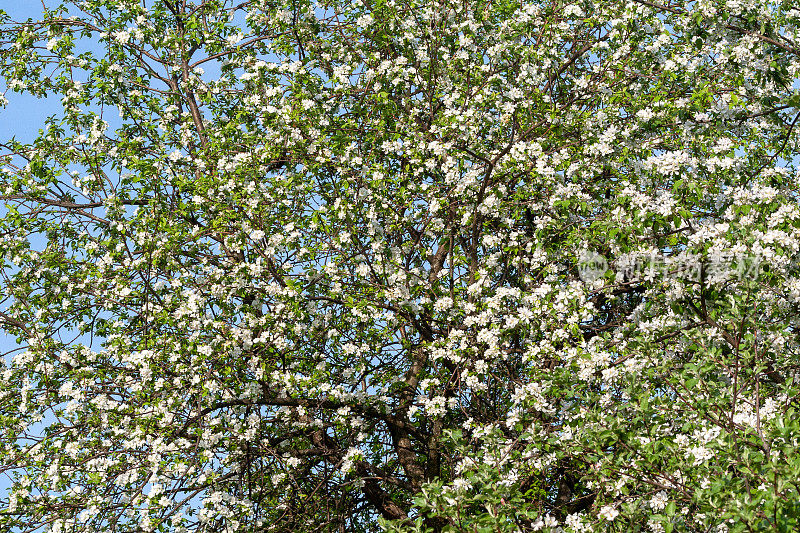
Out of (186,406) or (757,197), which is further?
(186,406)

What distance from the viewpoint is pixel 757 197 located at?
733 centimetres

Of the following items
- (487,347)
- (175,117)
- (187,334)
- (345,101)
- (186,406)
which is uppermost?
(175,117)

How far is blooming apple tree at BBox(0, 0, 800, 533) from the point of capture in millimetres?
7320

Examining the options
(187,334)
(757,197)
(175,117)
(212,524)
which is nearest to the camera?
(757,197)

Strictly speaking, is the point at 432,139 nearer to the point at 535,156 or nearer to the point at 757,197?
the point at 535,156

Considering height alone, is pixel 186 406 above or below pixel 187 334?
below

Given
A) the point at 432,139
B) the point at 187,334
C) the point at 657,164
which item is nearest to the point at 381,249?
the point at 432,139

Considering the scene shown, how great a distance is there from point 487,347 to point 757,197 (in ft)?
11.2

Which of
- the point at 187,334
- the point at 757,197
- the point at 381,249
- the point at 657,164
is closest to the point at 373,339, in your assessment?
the point at 381,249

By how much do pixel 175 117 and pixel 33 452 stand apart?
5285 millimetres

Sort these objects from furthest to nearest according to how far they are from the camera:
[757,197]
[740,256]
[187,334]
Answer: [187,334]
[757,197]
[740,256]

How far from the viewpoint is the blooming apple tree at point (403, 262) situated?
7.32 meters

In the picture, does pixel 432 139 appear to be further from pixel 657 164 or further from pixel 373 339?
pixel 657 164

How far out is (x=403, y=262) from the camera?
10531 millimetres
